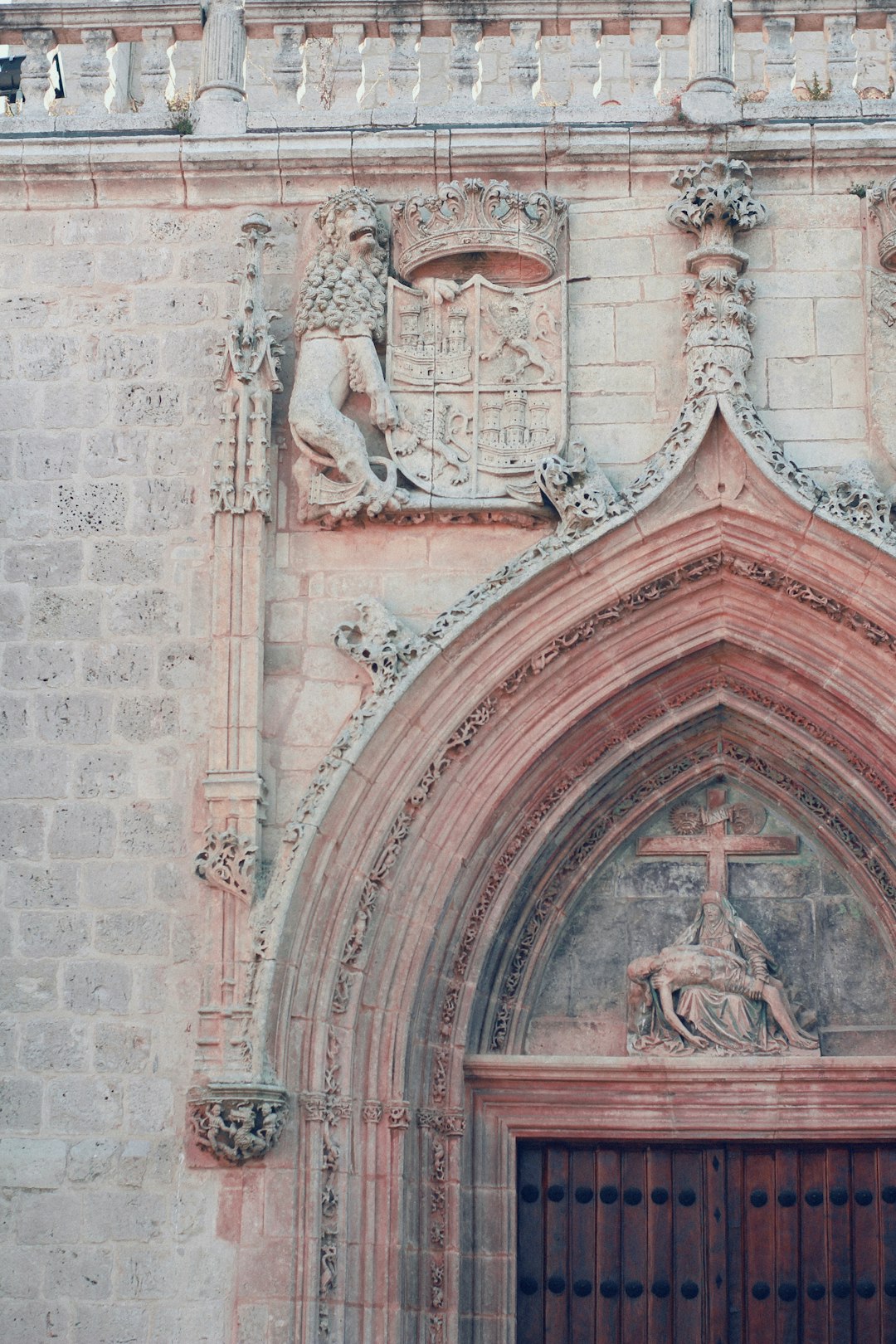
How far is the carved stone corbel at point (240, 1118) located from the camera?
32.4 feet

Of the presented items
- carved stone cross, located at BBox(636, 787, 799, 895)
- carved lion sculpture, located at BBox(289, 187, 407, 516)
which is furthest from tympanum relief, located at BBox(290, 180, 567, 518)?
carved stone cross, located at BBox(636, 787, 799, 895)

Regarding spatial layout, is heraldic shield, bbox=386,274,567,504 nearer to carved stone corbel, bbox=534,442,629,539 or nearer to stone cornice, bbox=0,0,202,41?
carved stone corbel, bbox=534,442,629,539

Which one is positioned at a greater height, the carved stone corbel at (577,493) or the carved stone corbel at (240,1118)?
the carved stone corbel at (577,493)

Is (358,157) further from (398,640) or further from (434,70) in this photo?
(398,640)

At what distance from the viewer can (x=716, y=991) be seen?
11.0m

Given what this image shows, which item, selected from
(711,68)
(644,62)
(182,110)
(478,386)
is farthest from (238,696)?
(711,68)

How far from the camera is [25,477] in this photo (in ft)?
36.2

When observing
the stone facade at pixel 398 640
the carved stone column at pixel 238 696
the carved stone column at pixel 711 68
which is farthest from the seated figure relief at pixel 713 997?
the carved stone column at pixel 711 68

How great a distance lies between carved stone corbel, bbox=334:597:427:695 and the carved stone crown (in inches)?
69.6

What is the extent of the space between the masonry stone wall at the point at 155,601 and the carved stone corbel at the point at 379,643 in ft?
0.33

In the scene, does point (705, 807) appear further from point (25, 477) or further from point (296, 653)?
point (25, 477)

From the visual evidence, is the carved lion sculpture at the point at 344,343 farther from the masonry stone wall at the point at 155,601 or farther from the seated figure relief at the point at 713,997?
the seated figure relief at the point at 713,997

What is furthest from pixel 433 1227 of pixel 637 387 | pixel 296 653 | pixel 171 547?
pixel 637 387

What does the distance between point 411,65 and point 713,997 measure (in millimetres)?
4844
